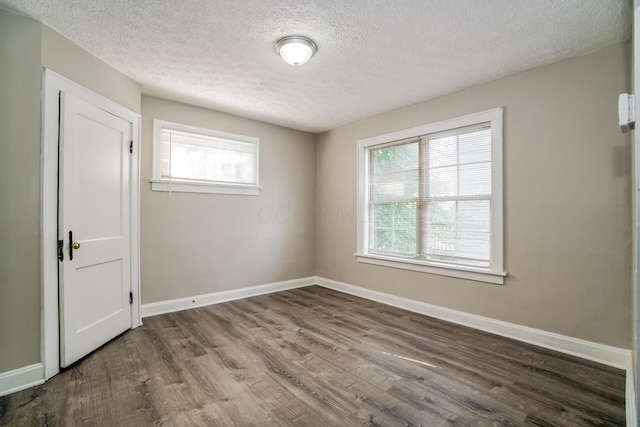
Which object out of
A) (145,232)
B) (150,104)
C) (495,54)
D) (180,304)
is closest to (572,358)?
(495,54)

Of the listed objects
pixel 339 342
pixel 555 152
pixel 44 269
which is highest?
pixel 555 152

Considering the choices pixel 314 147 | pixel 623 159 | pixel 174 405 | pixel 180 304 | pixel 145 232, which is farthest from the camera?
pixel 314 147

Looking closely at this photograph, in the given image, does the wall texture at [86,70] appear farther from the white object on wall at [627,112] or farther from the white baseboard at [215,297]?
the white object on wall at [627,112]

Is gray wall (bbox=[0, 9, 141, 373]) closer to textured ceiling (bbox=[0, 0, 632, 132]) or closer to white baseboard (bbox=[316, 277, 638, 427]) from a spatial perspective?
textured ceiling (bbox=[0, 0, 632, 132])

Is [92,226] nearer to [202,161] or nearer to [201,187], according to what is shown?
[201,187]

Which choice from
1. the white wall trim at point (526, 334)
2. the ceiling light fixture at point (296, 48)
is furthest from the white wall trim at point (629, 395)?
the ceiling light fixture at point (296, 48)

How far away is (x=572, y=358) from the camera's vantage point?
2.54 meters

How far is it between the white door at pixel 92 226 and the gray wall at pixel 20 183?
0.17 metres

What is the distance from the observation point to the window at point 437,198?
10.5ft

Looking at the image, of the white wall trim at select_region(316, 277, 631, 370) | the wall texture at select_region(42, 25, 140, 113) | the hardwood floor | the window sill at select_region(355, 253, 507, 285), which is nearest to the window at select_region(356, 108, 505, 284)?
the window sill at select_region(355, 253, 507, 285)

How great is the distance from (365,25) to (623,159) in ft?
7.58

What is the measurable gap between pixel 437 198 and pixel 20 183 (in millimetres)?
3832

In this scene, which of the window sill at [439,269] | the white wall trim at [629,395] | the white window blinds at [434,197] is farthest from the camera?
the white window blinds at [434,197]

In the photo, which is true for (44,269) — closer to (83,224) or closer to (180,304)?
(83,224)
